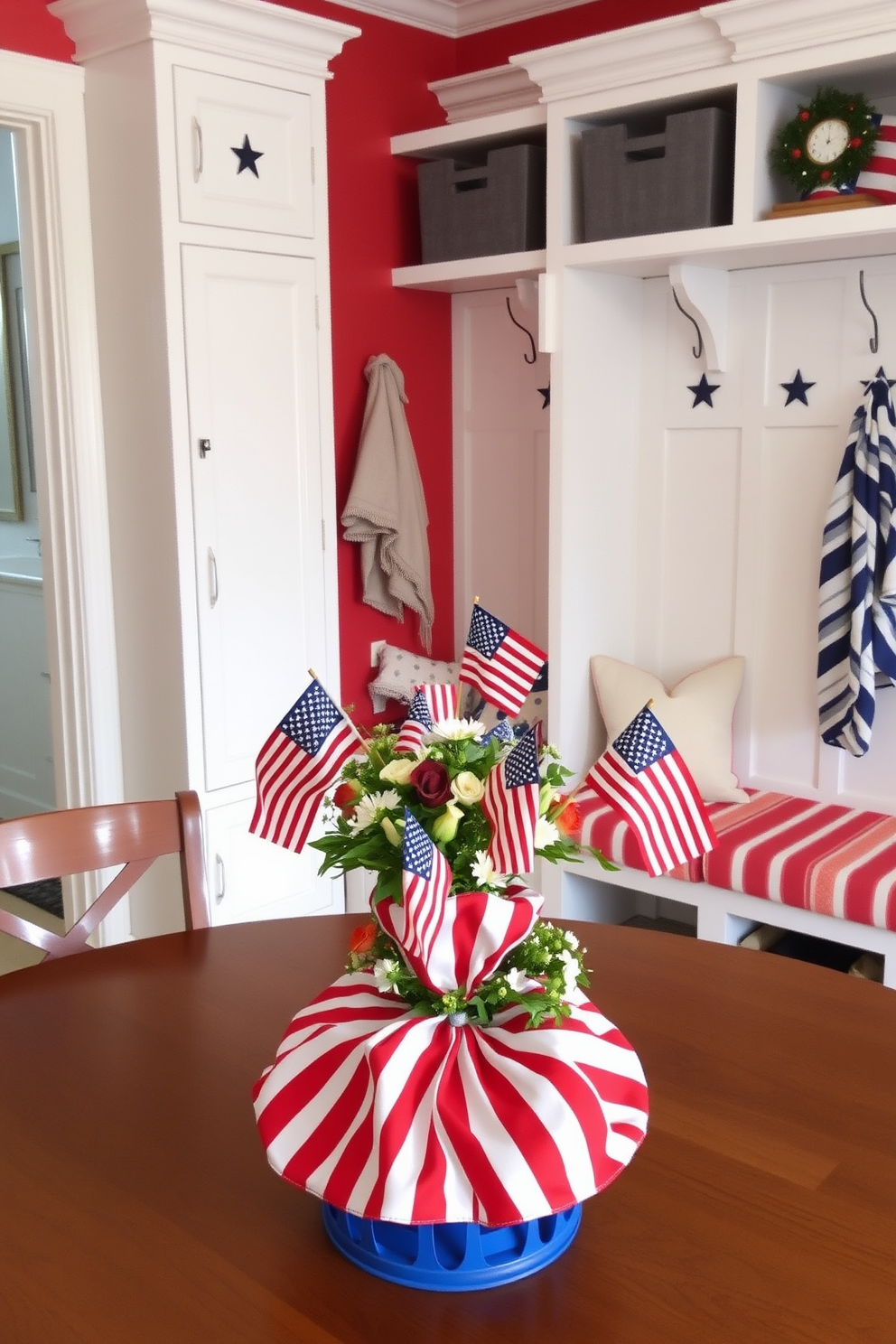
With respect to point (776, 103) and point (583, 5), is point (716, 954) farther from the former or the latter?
point (583, 5)

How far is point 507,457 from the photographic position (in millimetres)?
3723

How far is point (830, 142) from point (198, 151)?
136 cm

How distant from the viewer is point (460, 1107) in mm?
1122

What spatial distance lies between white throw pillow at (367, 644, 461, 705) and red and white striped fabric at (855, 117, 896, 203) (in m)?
1.59

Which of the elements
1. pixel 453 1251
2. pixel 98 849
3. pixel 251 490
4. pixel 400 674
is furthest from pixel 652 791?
pixel 400 674

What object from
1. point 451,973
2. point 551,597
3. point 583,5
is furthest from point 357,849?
point 583,5

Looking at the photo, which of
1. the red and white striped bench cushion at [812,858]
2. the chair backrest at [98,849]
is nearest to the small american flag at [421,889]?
the chair backrest at [98,849]

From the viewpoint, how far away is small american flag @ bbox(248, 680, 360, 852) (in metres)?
1.32

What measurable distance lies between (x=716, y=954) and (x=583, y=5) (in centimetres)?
266

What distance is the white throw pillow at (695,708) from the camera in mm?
3189

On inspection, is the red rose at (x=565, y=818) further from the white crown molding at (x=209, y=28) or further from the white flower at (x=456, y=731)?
the white crown molding at (x=209, y=28)

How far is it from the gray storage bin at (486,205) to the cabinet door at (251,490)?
1.37 ft

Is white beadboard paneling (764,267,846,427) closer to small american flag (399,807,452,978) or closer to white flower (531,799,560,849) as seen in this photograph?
white flower (531,799,560,849)

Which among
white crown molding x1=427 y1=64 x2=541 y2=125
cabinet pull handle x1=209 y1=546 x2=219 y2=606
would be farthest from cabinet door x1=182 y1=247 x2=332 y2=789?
white crown molding x1=427 y1=64 x2=541 y2=125
